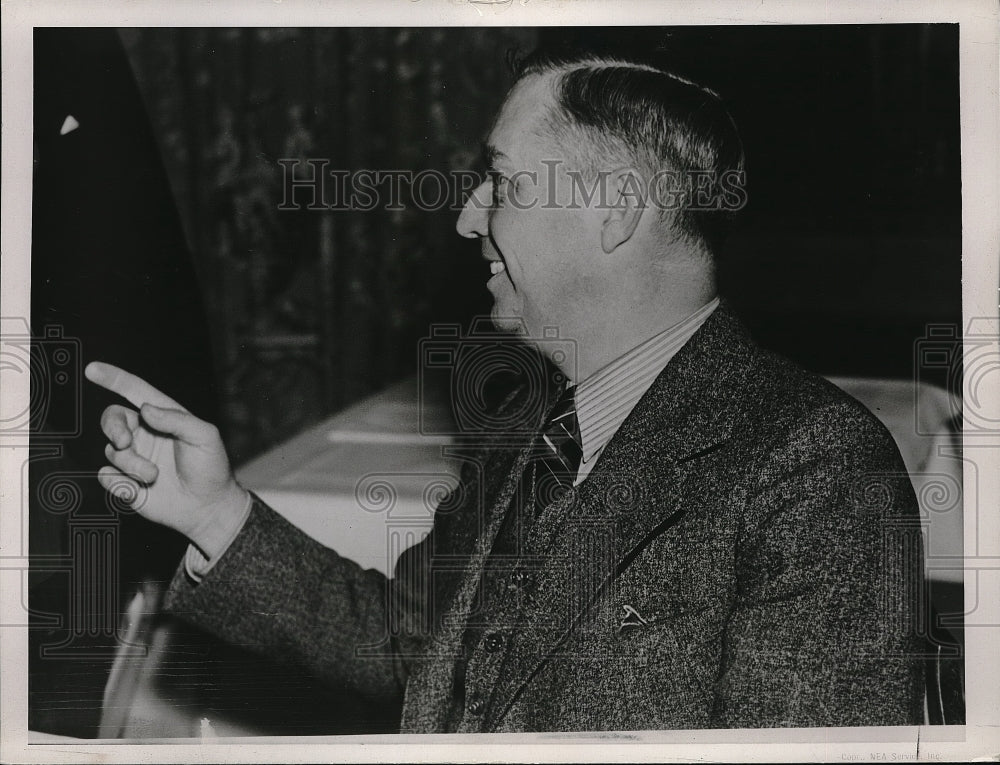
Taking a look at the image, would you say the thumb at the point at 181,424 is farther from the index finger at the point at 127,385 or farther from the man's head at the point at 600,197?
the man's head at the point at 600,197

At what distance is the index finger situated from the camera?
1.94 metres

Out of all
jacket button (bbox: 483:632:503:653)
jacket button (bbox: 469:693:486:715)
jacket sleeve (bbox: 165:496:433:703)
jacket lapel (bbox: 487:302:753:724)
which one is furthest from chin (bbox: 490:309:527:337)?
jacket button (bbox: 469:693:486:715)

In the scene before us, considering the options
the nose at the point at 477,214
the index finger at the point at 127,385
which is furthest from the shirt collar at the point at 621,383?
the index finger at the point at 127,385

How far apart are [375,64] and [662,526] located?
1160mm

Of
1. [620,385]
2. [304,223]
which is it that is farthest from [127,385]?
[620,385]

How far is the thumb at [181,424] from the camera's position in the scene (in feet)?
6.30

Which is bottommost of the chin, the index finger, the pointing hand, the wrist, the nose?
the wrist

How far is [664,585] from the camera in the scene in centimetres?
182

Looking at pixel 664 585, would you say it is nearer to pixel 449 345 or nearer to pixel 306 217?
pixel 449 345

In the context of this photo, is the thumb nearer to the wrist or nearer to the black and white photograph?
the black and white photograph

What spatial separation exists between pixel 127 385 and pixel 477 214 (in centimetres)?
84

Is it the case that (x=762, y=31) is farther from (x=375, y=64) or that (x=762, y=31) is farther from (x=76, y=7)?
(x=76, y=7)

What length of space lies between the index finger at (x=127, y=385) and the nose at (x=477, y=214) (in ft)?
2.36

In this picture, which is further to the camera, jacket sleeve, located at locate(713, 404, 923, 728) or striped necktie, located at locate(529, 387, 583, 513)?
striped necktie, located at locate(529, 387, 583, 513)
